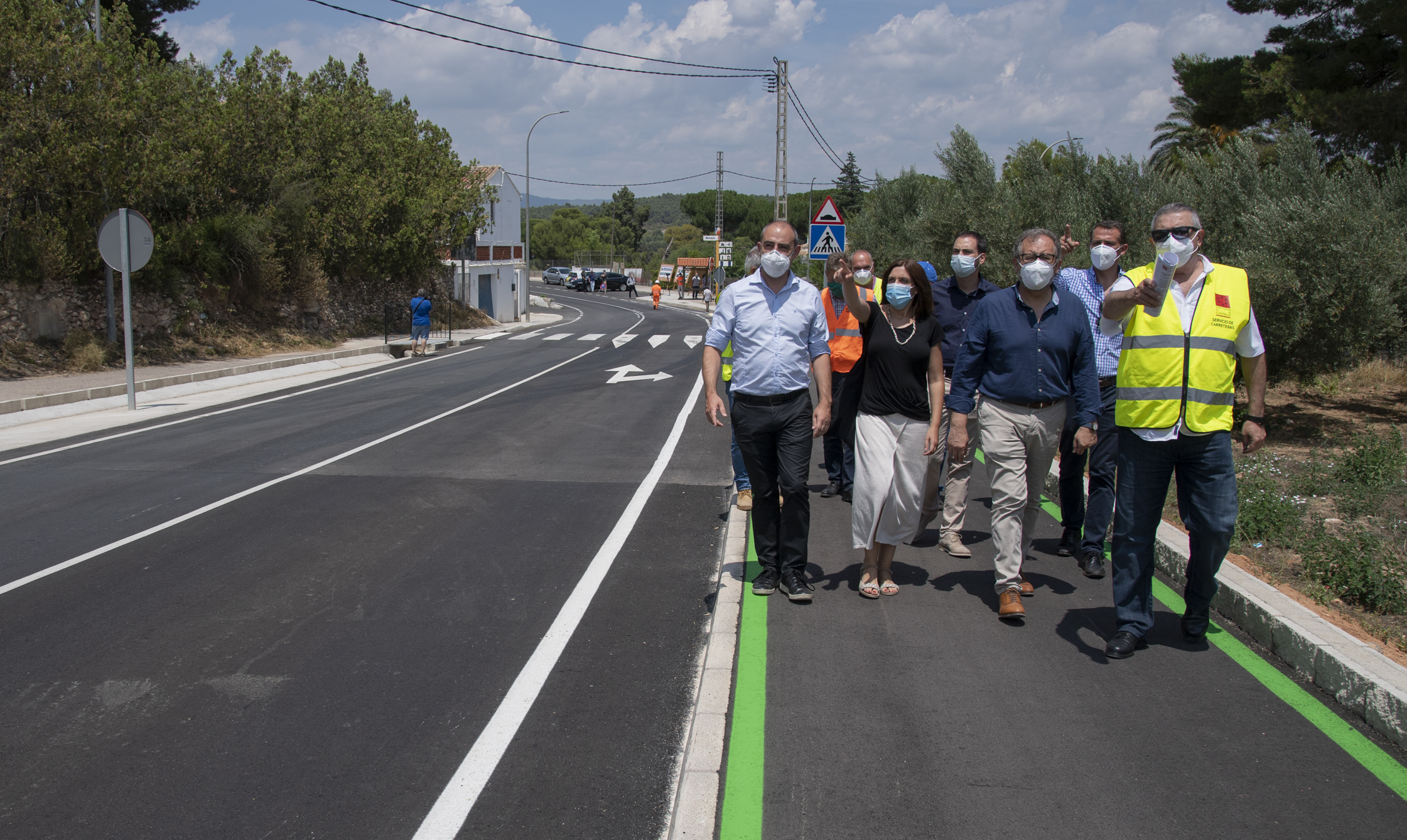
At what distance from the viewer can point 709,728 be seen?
12.7 feet

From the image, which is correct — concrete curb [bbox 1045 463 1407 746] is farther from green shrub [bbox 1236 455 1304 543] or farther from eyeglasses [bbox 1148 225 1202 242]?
eyeglasses [bbox 1148 225 1202 242]

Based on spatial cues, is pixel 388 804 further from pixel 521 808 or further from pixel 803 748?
pixel 803 748

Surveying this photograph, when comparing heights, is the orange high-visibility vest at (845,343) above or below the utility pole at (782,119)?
below

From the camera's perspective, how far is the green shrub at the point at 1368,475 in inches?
273

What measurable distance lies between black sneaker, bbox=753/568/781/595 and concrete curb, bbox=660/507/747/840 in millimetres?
96

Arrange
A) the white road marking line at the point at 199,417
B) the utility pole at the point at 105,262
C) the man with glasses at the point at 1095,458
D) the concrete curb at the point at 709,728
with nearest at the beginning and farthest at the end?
1. the concrete curb at the point at 709,728
2. the man with glasses at the point at 1095,458
3. the white road marking line at the point at 199,417
4. the utility pole at the point at 105,262

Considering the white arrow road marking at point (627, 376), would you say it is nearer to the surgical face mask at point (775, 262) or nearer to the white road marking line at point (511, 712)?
the white road marking line at point (511, 712)

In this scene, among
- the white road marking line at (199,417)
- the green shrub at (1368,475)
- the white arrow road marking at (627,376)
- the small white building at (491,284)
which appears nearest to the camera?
the green shrub at (1368,475)

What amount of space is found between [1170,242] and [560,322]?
3974cm

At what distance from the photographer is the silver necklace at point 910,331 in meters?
5.34

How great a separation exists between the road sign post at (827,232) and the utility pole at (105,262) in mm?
13728

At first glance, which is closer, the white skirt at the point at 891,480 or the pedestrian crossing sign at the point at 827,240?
the white skirt at the point at 891,480

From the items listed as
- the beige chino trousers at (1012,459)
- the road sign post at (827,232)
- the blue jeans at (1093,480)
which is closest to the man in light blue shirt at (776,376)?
the beige chino trousers at (1012,459)

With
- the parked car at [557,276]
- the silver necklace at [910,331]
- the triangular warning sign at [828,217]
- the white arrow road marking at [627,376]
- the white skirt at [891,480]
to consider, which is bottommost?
the white arrow road marking at [627,376]
